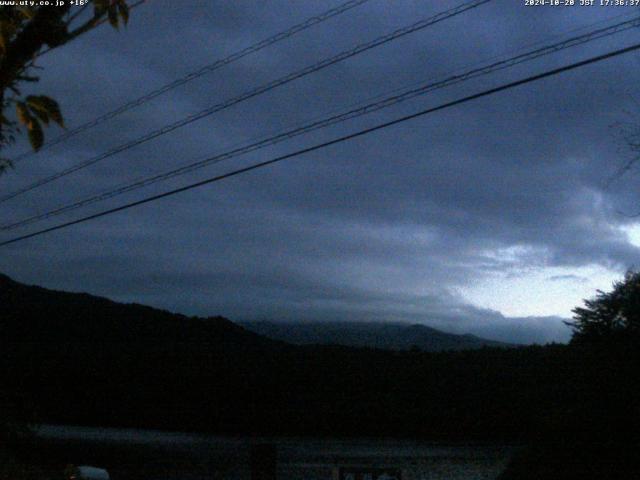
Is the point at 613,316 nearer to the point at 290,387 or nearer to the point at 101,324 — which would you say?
the point at 290,387

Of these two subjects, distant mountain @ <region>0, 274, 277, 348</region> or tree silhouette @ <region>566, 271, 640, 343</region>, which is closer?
tree silhouette @ <region>566, 271, 640, 343</region>

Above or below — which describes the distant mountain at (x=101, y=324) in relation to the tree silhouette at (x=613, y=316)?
above

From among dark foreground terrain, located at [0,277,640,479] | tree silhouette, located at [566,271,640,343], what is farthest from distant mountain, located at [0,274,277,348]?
tree silhouette, located at [566,271,640,343]

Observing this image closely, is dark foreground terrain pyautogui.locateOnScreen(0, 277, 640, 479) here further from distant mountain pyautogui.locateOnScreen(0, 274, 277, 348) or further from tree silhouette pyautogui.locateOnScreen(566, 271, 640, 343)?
tree silhouette pyautogui.locateOnScreen(566, 271, 640, 343)

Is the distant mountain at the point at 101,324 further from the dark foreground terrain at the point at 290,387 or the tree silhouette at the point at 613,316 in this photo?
the tree silhouette at the point at 613,316

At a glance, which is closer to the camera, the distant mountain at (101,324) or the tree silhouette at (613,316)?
the tree silhouette at (613,316)

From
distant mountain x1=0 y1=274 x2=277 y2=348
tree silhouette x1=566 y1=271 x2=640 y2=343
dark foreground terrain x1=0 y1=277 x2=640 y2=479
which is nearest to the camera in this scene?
tree silhouette x1=566 y1=271 x2=640 y2=343

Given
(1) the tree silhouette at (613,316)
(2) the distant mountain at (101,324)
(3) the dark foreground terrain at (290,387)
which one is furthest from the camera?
(2) the distant mountain at (101,324)

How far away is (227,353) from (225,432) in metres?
15.4

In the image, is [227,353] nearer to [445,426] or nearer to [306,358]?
[306,358]

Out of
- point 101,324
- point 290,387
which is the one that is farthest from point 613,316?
point 101,324

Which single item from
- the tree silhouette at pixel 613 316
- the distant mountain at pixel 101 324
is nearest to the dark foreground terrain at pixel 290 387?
the distant mountain at pixel 101 324

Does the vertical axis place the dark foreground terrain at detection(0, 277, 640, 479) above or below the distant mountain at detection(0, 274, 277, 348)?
below

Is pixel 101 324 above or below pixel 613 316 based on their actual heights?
above
